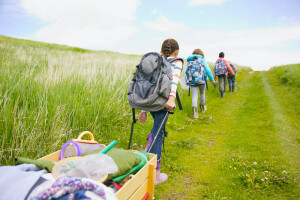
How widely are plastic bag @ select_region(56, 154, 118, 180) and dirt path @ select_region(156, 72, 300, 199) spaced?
75.2 inches

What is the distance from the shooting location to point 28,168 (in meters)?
1.36

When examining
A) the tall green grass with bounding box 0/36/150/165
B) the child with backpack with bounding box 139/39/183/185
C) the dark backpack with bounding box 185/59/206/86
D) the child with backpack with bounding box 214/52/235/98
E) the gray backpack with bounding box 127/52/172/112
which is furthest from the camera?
the child with backpack with bounding box 214/52/235/98

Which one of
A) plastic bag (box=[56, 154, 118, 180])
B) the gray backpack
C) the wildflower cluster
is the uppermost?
the gray backpack

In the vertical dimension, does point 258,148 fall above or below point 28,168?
below

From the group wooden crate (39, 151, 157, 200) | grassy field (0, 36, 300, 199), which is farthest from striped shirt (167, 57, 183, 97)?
grassy field (0, 36, 300, 199)

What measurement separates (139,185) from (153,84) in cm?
130

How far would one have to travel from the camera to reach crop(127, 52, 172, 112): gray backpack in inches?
104

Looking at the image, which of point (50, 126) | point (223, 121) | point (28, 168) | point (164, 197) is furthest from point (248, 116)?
point (28, 168)

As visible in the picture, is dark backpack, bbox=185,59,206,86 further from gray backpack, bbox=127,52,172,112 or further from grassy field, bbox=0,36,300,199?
gray backpack, bbox=127,52,172,112

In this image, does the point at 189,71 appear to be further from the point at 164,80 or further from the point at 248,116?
the point at 164,80

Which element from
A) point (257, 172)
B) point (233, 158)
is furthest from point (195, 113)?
point (257, 172)

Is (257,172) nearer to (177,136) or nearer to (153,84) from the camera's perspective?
(177,136)

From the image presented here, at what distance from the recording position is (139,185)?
6.14 feet

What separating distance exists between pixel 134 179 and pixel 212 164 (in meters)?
2.66
